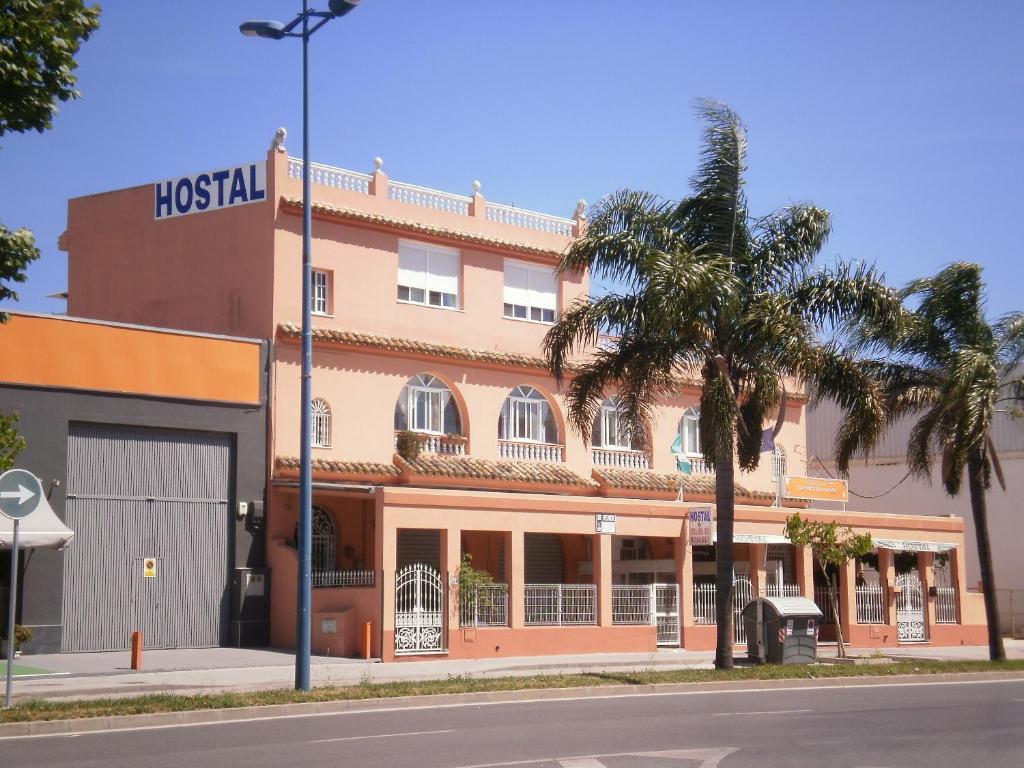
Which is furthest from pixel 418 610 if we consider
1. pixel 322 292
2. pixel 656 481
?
pixel 656 481

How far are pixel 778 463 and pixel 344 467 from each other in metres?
16.4

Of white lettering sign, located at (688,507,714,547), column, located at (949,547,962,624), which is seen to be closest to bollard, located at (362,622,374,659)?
white lettering sign, located at (688,507,714,547)

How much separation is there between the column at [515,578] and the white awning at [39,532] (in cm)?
943

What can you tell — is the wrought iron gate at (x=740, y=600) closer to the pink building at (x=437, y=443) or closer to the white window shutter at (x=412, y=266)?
the pink building at (x=437, y=443)

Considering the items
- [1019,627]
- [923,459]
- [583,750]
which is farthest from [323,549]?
[1019,627]

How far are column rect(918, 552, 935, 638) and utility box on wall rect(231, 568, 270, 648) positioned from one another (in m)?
18.3

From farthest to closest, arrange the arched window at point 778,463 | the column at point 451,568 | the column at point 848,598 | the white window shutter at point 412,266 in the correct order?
the arched window at point 778,463 < the column at point 848,598 < the white window shutter at point 412,266 < the column at point 451,568

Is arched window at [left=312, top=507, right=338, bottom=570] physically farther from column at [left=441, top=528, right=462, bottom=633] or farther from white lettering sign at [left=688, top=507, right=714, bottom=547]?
white lettering sign at [left=688, top=507, right=714, bottom=547]

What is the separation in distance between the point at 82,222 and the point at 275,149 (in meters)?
6.74

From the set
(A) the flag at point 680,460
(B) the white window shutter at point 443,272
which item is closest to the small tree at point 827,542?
(A) the flag at point 680,460

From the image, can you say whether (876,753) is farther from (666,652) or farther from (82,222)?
(82,222)

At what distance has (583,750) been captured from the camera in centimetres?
1323

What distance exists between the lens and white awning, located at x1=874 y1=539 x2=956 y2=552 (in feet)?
115

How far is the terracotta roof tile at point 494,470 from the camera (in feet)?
103
